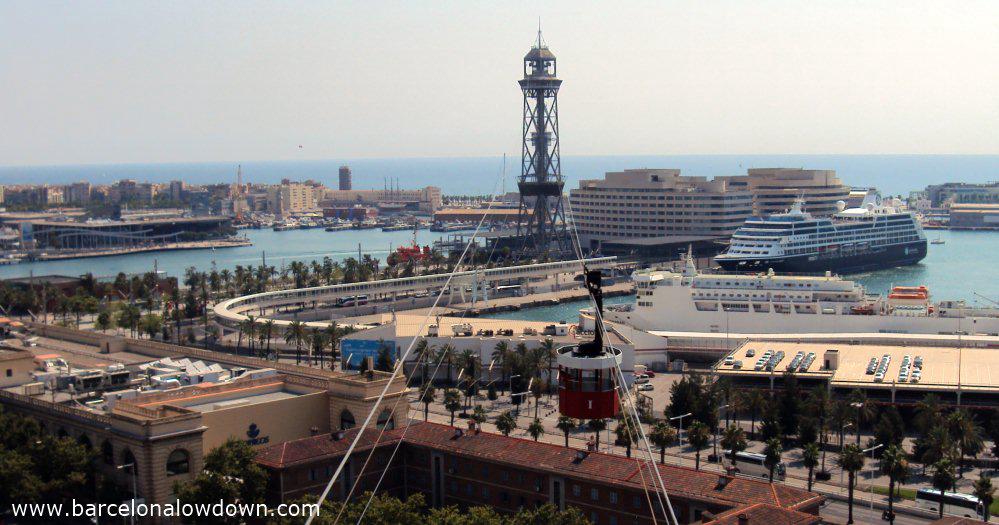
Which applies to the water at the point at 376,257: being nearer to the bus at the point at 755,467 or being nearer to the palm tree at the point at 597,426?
the palm tree at the point at 597,426

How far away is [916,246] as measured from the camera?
6538cm

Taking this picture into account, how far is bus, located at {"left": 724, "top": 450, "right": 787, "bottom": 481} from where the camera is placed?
67.0 feet

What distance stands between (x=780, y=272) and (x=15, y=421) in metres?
41.8

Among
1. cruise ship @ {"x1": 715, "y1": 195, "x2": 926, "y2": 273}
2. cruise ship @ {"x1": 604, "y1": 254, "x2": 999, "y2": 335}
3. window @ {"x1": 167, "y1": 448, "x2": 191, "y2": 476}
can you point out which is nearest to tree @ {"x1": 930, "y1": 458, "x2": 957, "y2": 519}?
window @ {"x1": 167, "y1": 448, "x2": 191, "y2": 476}

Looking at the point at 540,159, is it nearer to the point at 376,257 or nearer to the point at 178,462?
the point at 376,257

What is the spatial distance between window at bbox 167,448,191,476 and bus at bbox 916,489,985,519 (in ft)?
38.4

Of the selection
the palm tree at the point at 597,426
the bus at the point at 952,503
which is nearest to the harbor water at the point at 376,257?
the palm tree at the point at 597,426

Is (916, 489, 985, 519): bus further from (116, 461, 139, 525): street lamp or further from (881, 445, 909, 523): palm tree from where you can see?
(116, 461, 139, 525): street lamp

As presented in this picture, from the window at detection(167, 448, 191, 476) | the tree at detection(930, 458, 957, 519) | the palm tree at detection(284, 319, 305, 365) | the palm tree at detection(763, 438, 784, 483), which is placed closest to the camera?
the window at detection(167, 448, 191, 476)

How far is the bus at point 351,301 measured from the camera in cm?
4738

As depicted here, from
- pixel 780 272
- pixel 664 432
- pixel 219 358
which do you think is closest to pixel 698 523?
pixel 664 432

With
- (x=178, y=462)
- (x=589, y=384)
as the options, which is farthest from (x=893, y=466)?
(x=178, y=462)

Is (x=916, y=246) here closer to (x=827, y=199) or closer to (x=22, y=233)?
(x=827, y=199)

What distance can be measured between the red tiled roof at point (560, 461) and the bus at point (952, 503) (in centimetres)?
399
